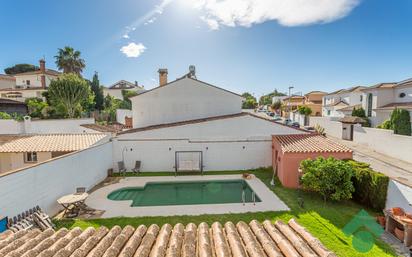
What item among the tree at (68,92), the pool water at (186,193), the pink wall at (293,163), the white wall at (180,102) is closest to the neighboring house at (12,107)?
the tree at (68,92)

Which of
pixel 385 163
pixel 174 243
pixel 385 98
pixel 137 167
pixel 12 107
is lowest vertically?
pixel 137 167

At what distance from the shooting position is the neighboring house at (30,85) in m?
46.1

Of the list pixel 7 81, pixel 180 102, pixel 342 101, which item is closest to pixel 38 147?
pixel 180 102

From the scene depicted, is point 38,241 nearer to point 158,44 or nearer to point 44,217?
point 44,217

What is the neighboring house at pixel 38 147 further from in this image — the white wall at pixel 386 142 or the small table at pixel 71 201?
the white wall at pixel 386 142

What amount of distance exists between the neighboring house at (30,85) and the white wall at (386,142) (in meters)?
54.0

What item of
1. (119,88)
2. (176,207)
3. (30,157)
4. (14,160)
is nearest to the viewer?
(176,207)

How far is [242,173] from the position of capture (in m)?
19.2

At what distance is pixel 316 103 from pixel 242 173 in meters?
56.5

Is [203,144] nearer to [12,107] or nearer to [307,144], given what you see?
[307,144]

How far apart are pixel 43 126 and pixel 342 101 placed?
56.5 m

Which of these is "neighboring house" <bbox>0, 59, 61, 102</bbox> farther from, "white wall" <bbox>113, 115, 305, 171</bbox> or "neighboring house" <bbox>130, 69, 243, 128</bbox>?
"white wall" <bbox>113, 115, 305, 171</bbox>

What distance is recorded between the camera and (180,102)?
2278cm

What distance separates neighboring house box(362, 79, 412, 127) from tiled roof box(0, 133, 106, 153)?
37907 mm
